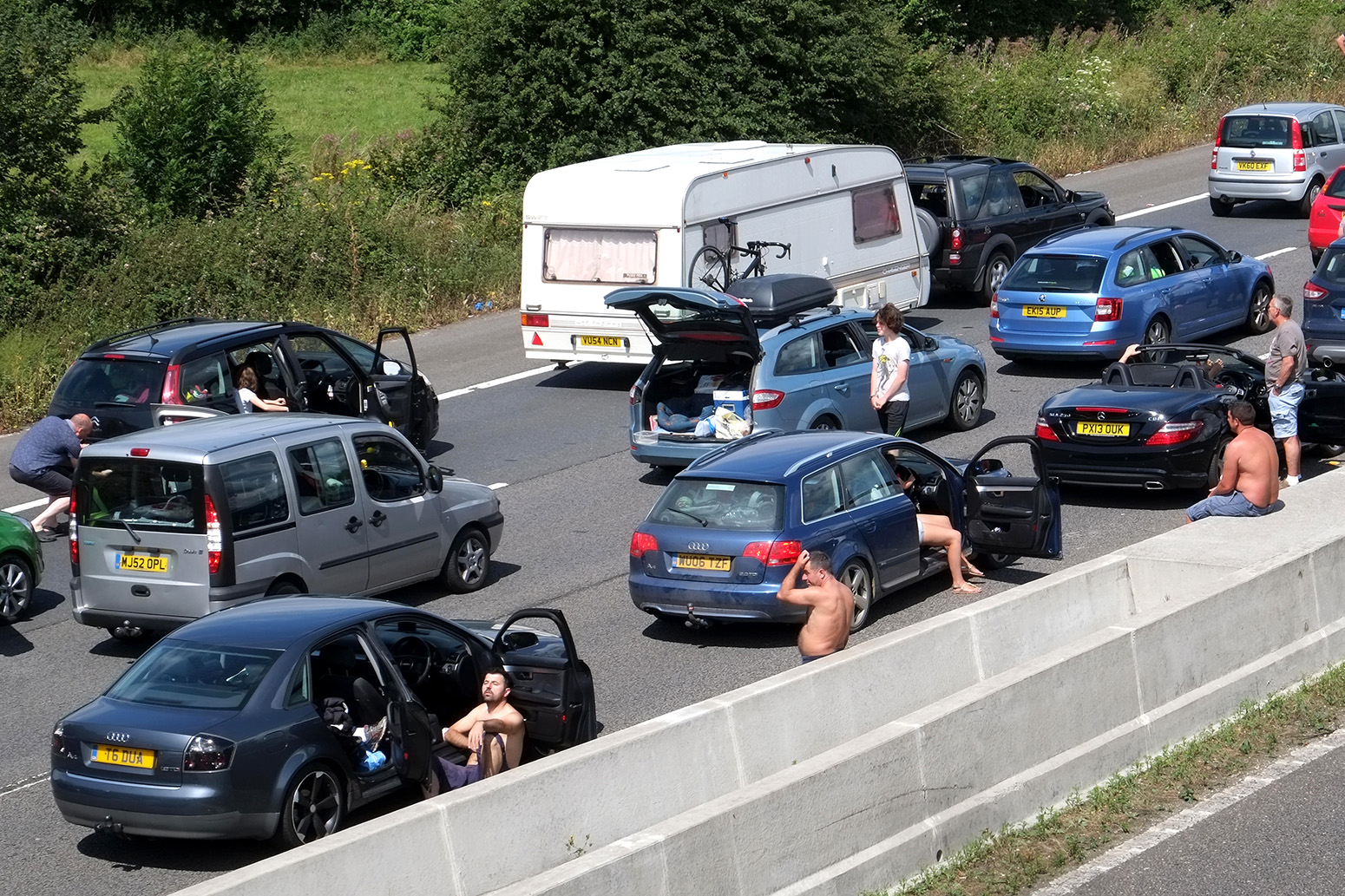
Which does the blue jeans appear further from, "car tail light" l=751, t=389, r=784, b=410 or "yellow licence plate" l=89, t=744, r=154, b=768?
"yellow licence plate" l=89, t=744, r=154, b=768

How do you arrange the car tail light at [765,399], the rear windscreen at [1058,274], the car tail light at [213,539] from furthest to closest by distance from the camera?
the rear windscreen at [1058,274] < the car tail light at [765,399] < the car tail light at [213,539]

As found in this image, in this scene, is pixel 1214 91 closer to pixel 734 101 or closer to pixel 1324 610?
pixel 734 101

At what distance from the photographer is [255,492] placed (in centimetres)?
1229

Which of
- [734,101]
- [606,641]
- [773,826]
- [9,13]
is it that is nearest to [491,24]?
[734,101]

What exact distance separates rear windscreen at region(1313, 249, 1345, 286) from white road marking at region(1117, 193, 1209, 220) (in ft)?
33.5

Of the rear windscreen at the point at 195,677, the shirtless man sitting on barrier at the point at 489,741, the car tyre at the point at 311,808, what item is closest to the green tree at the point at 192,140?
the rear windscreen at the point at 195,677

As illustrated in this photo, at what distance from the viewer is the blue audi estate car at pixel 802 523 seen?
479 inches

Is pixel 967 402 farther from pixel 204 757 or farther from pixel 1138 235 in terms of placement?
pixel 204 757

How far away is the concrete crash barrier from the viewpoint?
287 inches

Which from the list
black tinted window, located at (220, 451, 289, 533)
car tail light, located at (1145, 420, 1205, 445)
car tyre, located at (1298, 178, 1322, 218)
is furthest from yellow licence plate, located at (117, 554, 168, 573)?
car tyre, located at (1298, 178, 1322, 218)

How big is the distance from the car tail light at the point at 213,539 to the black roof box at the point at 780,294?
7686 mm

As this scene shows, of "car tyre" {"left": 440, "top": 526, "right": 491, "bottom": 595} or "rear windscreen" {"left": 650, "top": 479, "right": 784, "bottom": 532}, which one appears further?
"car tyre" {"left": 440, "top": 526, "right": 491, "bottom": 595}

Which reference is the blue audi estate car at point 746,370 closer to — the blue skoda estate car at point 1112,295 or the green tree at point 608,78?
the blue skoda estate car at point 1112,295

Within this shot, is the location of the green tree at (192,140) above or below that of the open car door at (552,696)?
above
